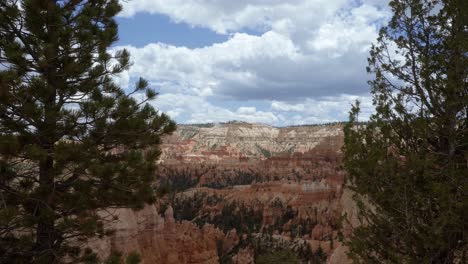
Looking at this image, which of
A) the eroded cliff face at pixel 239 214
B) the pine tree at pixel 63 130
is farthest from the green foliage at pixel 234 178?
the pine tree at pixel 63 130

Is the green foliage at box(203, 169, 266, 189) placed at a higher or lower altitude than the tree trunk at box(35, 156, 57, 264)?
lower

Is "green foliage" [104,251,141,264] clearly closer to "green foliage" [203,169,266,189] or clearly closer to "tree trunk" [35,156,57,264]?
"tree trunk" [35,156,57,264]

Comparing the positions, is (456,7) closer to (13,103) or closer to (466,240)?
(466,240)

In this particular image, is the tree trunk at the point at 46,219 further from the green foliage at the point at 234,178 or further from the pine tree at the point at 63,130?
the green foliage at the point at 234,178

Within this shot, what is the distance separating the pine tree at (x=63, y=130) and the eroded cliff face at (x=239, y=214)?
3.92 ft

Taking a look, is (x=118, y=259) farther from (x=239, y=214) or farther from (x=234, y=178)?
(x=234, y=178)

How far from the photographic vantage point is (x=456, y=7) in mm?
7574

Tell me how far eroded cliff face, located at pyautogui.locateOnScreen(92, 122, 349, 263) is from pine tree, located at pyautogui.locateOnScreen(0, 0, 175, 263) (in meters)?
1.20

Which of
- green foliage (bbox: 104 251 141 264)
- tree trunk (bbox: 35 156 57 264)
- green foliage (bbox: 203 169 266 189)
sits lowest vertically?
green foliage (bbox: 203 169 266 189)

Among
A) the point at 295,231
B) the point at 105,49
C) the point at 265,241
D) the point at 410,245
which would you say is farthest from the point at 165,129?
the point at 295,231

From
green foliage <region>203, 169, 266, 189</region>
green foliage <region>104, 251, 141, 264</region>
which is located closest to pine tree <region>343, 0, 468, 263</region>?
green foliage <region>104, 251, 141, 264</region>

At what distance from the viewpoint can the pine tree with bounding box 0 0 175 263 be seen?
8016 millimetres

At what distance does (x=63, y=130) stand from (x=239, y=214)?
243 ft

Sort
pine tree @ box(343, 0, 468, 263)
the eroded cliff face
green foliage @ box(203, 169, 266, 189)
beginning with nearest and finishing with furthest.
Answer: pine tree @ box(343, 0, 468, 263), the eroded cliff face, green foliage @ box(203, 169, 266, 189)
